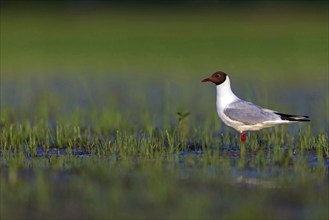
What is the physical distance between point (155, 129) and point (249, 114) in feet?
5.43

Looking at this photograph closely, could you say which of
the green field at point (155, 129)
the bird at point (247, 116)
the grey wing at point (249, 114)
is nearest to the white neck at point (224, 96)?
the bird at point (247, 116)

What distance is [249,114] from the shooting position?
42.0ft

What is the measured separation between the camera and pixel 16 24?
3800 cm

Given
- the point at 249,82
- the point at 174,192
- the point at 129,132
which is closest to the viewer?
the point at 174,192

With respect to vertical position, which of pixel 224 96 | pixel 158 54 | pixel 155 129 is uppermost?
pixel 158 54

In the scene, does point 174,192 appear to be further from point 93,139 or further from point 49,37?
point 49,37

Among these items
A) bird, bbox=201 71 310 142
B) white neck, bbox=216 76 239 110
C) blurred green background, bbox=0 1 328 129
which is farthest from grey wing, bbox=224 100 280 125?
blurred green background, bbox=0 1 328 129

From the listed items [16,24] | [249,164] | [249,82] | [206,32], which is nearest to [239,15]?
[206,32]

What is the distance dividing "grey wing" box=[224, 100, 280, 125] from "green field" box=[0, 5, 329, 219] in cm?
34

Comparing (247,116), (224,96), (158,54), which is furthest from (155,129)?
(158,54)

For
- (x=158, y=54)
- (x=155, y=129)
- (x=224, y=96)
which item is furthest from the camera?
(x=158, y=54)

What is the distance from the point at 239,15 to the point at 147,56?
1469 centimetres

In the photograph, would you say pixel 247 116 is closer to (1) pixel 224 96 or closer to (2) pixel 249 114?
(2) pixel 249 114

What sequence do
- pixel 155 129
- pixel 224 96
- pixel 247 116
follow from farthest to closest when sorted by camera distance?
1. pixel 155 129
2. pixel 224 96
3. pixel 247 116
